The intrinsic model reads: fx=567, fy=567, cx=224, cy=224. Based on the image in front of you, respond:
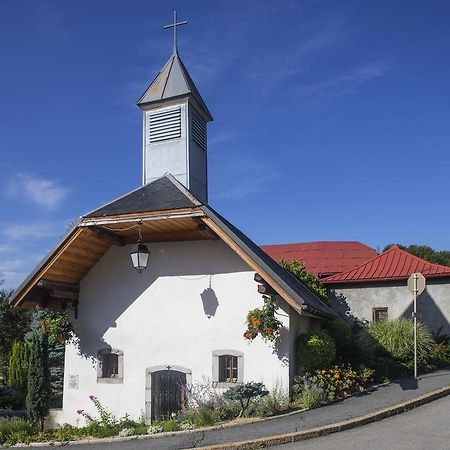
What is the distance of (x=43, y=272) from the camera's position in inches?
515

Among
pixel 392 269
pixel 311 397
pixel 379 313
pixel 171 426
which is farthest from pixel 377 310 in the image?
pixel 171 426

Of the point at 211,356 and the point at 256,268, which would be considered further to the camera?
the point at 211,356

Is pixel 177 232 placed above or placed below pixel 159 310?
above

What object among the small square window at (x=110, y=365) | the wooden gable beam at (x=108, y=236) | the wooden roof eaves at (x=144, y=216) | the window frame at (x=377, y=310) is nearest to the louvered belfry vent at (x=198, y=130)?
the wooden gable beam at (x=108, y=236)

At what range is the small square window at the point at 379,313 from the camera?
19.8 m

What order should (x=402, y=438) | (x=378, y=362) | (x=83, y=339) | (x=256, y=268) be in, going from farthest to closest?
1. (x=378, y=362)
2. (x=83, y=339)
3. (x=256, y=268)
4. (x=402, y=438)

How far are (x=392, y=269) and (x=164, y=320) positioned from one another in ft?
32.7

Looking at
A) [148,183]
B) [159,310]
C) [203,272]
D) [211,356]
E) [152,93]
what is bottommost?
[211,356]

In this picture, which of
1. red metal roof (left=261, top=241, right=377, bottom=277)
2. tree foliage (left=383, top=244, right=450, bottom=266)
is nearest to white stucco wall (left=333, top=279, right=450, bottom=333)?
red metal roof (left=261, top=241, right=377, bottom=277)

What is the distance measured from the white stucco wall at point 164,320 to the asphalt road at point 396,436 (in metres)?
2.55

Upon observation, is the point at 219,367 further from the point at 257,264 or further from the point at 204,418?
the point at 257,264

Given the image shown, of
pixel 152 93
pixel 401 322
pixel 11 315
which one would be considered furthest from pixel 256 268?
pixel 11 315

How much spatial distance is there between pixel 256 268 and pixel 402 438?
4.17 metres

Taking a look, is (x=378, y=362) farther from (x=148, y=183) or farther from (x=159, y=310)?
(x=148, y=183)
